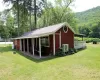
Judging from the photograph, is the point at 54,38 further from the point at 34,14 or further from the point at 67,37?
the point at 34,14

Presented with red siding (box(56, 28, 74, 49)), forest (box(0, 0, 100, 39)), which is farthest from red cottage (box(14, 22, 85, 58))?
forest (box(0, 0, 100, 39))

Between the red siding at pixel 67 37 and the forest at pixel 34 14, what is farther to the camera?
the forest at pixel 34 14

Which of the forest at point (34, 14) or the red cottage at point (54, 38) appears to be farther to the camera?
the forest at point (34, 14)

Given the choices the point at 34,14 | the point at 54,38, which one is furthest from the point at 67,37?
the point at 34,14

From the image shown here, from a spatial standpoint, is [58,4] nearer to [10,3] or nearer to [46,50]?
[10,3]

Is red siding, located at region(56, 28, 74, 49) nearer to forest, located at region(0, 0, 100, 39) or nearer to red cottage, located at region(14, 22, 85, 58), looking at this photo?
red cottage, located at region(14, 22, 85, 58)

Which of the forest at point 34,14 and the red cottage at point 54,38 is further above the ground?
the forest at point 34,14

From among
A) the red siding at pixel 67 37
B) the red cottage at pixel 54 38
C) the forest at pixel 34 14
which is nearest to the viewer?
the red cottage at pixel 54 38

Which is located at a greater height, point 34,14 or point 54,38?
point 34,14

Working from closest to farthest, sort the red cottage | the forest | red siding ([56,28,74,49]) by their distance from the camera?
the red cottage → red siding ([56,28,74,49]) → the forest

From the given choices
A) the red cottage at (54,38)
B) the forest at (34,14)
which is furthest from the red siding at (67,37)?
the forest at (34,14)

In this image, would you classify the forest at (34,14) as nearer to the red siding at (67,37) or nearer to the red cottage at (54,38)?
Answer: the red cottage at (54,38)

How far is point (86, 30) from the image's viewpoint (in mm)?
78375

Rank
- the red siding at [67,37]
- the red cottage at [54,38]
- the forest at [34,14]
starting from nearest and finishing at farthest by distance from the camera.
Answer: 1. the red cottage at [54,38]
2. the red siding at [67,37]
3. the forest at [34,14]
